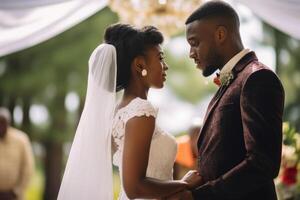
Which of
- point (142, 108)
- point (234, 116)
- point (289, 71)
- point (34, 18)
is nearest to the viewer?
point (234, 116)

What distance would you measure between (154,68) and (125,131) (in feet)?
1.14

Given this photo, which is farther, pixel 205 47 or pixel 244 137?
pixel 205 47

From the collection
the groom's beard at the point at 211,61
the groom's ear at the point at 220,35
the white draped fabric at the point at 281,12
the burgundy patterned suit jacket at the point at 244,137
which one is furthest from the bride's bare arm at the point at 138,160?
the white draped fabric at the point at 281,12

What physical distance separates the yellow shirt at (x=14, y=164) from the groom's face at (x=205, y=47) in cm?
413

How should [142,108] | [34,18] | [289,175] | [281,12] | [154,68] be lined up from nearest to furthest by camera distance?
1. [142,108]
2. [154,68]
3. [281,12]
4. [34,18]
5. [289,175]

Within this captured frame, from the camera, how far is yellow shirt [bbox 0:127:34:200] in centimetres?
646

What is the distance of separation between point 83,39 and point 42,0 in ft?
19.6

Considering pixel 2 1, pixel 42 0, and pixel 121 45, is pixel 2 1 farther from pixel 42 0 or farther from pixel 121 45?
pixel 121 45

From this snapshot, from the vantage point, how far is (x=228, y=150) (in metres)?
2.54

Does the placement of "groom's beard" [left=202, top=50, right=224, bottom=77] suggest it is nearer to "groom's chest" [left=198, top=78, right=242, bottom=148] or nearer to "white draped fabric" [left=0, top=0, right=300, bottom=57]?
"groom's chest" [left=198, top=78, right=242, bottom=148]

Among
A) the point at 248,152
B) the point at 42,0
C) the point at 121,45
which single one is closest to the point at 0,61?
the point at 42,0

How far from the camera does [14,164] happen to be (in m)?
6.59

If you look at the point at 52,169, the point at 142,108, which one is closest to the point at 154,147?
the point at 142,108

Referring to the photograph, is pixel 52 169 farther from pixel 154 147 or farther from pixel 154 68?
pixel 154 68
